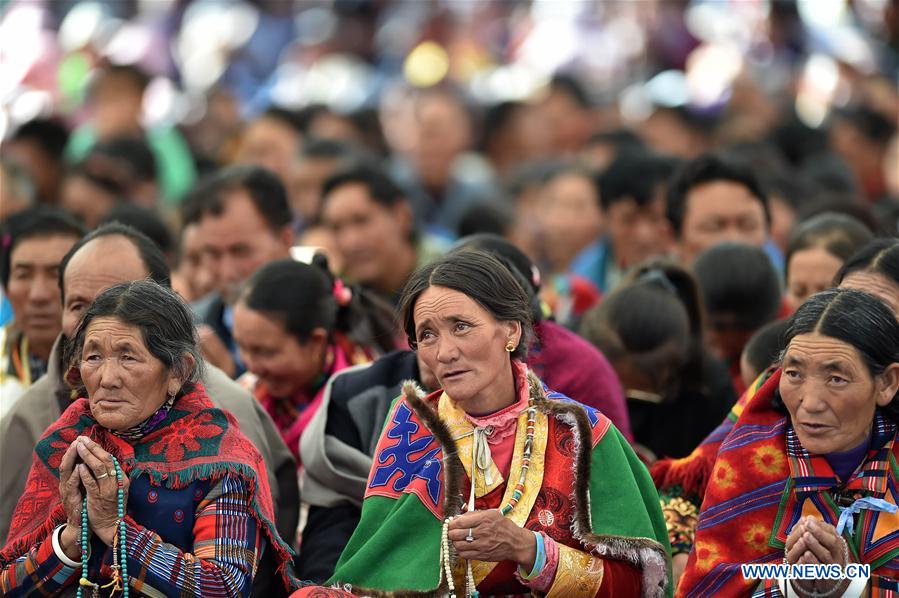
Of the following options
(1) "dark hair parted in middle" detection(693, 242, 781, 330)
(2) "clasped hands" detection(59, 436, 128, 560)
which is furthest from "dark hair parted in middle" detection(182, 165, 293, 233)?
(2) "clasped hands" detection(59, 436, 128, 560)

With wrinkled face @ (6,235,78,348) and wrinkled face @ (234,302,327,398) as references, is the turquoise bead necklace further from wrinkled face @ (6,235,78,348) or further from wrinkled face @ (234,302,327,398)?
wrinkled face @ (6,235,78,348)

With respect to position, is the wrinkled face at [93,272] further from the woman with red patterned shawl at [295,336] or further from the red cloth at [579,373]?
the red cloth at [579,373]

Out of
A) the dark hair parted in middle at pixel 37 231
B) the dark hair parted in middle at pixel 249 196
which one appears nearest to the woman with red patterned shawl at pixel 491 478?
the dark hair parted in middle at pixel 37 231

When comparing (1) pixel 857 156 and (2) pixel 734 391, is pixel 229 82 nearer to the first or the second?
(1) pixel 857 156

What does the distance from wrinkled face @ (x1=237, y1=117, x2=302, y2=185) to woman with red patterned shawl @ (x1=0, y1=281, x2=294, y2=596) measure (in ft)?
22.8

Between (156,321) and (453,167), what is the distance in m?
7.42

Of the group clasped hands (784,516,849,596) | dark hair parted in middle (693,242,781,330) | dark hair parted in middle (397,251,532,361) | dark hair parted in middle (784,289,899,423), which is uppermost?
dark hair parted in middle (784,289,899,423)

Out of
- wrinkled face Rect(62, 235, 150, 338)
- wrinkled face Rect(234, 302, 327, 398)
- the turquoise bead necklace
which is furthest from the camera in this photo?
wrinkled face Rect(234, 302, 327, 398)

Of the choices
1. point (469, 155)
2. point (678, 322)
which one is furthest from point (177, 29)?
point (678, 322)

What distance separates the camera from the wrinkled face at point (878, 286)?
438 cm

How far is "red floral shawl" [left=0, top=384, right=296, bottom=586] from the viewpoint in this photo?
404cm

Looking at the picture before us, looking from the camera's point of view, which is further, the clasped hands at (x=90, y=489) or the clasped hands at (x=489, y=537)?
the clasped hands at (x=90, y=489)

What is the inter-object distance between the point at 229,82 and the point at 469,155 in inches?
149

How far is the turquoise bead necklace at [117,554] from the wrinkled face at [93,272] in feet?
3.10
